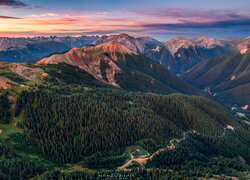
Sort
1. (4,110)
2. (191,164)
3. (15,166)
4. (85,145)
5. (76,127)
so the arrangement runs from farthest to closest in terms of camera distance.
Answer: (76,127), (191,164), (85,145), (4,110), (15,166)

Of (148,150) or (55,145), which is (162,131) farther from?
(55,145)

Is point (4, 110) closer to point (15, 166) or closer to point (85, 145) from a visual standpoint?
point (15, 166)

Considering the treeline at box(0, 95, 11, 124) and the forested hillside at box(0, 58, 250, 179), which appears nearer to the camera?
the forested hillside at box(0, 58, 250, 179)

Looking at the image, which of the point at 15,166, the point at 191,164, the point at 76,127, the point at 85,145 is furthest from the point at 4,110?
the point at 191,164

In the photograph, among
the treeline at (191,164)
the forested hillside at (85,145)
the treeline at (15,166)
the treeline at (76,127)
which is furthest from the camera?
the treeline at (76,127)

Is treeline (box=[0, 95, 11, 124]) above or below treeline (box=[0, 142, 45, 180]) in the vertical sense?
above

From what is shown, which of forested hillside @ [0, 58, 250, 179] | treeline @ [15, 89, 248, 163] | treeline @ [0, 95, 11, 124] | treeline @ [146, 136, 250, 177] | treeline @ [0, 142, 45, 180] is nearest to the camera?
treeline @ [0, 142, 45, 180]

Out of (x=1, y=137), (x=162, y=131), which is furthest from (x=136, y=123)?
(x=1, y=137)

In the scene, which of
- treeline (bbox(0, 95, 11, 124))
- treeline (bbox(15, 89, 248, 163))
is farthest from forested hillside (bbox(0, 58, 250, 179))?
treeline (bbox(0, 95, 11, 124))

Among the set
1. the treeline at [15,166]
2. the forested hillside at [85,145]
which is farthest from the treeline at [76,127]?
the treeline at [15,166]

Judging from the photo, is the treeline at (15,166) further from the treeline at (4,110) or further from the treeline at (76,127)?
the treeline at (4,110)

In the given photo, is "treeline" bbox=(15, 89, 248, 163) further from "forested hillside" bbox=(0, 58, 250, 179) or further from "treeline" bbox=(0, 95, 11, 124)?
"treeline" bbox=(0, 95, 11, 124)
